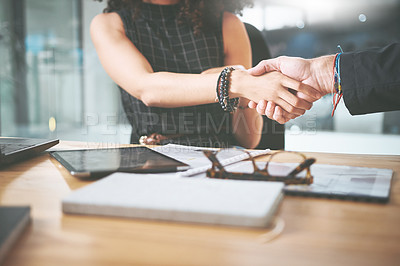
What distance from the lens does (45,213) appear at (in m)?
0.41

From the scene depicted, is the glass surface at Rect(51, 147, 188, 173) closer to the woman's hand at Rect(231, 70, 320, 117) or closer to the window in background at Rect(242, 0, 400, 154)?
the woman's hand at Rect(231, 70, 320, 117)

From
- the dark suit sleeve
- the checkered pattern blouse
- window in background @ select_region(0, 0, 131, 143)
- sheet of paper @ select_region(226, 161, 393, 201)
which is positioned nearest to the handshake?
the dark suit sleeve

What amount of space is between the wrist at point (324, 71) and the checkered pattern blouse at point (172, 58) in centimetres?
45

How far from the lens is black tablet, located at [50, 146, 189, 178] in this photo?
0.58 m

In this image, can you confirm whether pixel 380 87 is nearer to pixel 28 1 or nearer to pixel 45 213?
pixel 45 213

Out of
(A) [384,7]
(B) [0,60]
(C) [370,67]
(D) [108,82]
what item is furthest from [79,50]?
(C) [370,67]

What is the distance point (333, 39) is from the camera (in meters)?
2.80

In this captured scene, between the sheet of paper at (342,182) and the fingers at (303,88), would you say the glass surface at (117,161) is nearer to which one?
the sheet of paper at (342,182)

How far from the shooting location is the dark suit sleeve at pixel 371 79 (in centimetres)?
83

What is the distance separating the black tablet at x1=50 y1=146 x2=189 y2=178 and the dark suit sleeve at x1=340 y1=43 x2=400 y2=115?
19.5 inches

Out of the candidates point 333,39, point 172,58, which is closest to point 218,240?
point 172,58

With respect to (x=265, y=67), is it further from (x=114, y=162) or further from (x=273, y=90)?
(x=114, y=162)

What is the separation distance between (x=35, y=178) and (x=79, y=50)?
10.8 feet

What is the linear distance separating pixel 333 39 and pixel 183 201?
2.76m
